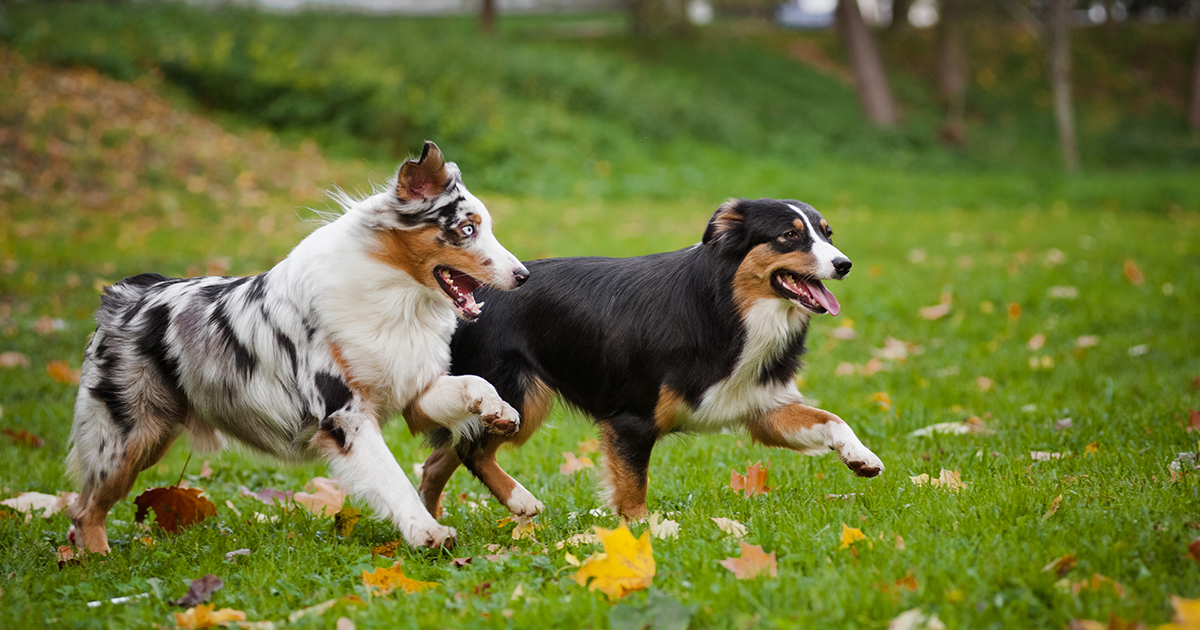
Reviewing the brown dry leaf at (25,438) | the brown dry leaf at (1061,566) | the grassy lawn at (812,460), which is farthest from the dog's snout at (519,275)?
the brown dry leaf at (25,438)

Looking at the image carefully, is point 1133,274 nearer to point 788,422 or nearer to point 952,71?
point 788,422

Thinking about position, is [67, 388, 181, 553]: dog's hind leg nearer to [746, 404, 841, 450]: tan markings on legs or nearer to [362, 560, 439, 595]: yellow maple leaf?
[362, 560, 439, 595]: yellow maple leaf

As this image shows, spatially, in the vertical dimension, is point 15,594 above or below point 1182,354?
above

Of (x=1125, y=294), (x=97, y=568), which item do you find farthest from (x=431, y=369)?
(x=1125, y=294)

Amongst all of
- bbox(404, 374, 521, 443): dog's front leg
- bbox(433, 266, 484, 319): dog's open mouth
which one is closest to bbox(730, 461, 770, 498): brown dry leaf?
bbox(404, 374, 521, 443): dog's front leg

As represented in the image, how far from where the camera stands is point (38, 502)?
16.2 ft

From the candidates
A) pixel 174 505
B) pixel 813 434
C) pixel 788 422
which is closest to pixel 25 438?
pixel 174 505

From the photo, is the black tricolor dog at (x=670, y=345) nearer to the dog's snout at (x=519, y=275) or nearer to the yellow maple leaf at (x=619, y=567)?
the dog's snout at (x=519, y=275)

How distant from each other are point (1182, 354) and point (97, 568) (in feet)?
24.2

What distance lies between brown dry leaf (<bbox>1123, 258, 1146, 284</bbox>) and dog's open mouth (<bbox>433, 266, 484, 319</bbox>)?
8.14 m

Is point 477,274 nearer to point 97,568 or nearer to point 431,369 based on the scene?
point 431,369

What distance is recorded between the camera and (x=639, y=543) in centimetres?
329

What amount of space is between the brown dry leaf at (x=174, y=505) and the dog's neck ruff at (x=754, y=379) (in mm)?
2480

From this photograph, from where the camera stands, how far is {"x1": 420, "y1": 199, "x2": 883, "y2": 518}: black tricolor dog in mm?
4156
